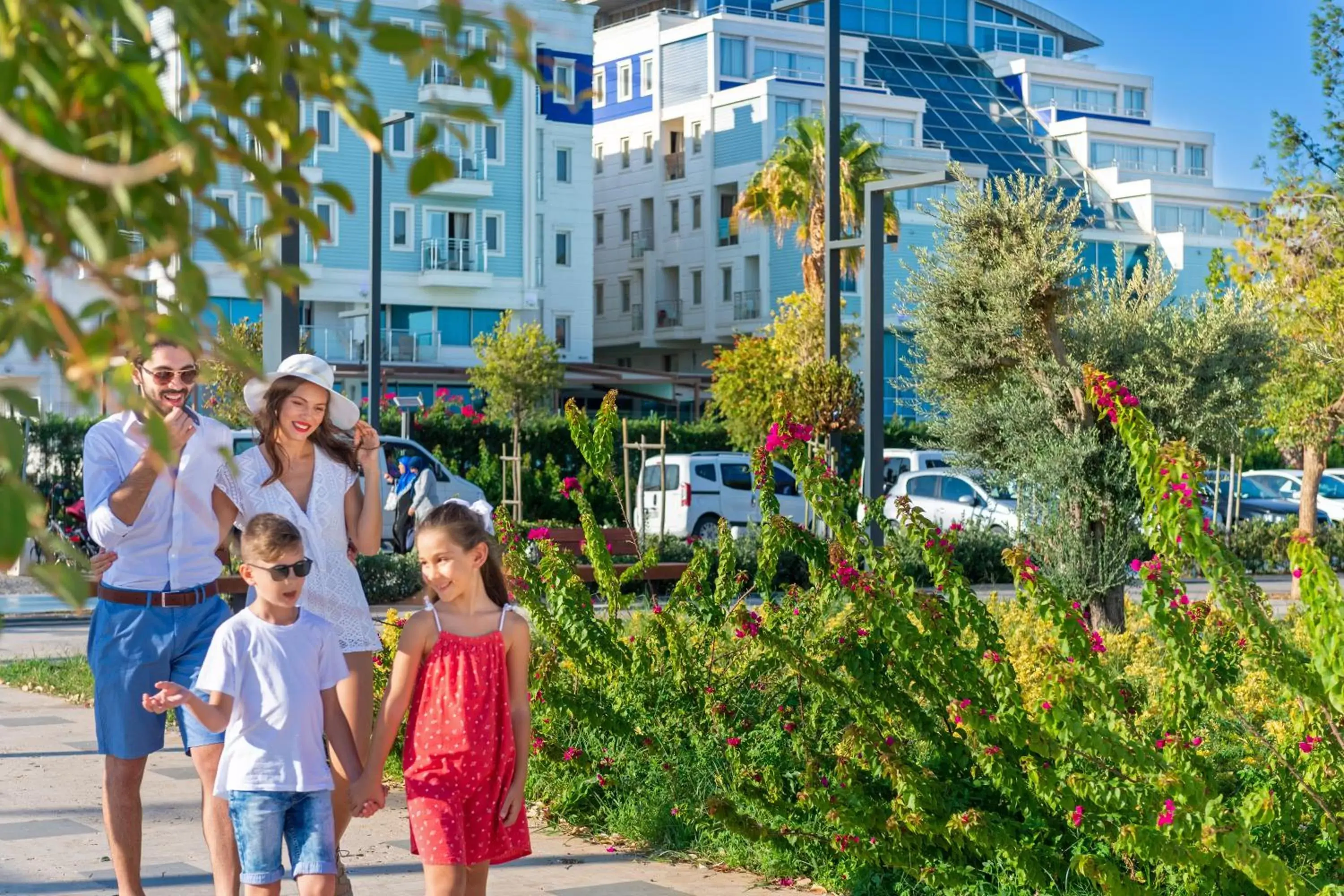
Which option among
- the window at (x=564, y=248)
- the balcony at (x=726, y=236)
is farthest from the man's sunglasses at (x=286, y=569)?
the balcony at (x=726, y=236)

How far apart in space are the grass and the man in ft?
19.9

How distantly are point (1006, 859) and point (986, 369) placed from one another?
10.3m

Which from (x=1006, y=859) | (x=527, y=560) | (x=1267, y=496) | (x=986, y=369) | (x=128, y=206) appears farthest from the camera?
(x=1267, y=496)

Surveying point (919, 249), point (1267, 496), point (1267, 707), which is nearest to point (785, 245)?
point (1267, 496)

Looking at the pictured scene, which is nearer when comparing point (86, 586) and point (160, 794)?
point (86, 586)

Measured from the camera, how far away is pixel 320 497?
521 centimetres

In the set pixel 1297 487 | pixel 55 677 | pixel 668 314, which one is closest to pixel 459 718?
pixel 55 677

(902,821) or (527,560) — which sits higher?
(527,560)

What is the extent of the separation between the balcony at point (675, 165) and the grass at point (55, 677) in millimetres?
43215

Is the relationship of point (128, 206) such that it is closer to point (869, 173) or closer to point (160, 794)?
point (160, 794)

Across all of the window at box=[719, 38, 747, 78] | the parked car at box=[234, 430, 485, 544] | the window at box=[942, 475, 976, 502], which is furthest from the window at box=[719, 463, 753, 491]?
the window at box=[719, 38, 747, 78]

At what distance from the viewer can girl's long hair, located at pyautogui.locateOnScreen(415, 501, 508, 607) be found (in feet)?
15.2

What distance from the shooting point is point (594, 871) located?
6.21m

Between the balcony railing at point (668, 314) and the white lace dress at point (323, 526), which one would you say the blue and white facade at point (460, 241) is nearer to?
the balcony railing at point (668, 314)
